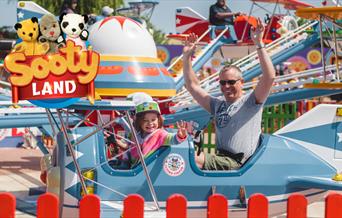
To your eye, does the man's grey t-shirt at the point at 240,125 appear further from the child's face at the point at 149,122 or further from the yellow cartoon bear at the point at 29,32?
the yellow cartoon bear at the point at 29,32

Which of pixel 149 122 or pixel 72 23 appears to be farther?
pixel 149 122

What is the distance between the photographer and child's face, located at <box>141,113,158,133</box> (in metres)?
5.30

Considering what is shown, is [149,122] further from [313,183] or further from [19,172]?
[19,172]

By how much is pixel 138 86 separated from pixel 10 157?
9.01 feet

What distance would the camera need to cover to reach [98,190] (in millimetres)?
5000

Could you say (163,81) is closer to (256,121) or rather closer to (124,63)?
(124,63)

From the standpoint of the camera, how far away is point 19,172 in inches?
362

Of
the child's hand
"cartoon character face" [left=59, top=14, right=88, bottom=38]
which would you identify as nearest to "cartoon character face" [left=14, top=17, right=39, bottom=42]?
"cartoon character face" [left=59, top=14, right=88, bottom=38]

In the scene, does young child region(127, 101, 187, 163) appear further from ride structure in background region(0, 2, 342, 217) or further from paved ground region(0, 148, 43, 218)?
paved ground region(0, 148, 43, 218)

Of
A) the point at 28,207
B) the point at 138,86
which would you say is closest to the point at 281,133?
the point at 28,207

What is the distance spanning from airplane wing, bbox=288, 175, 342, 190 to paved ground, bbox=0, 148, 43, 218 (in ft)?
8.32

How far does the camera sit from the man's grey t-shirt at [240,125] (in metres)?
5.16

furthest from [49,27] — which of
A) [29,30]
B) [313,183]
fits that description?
[313,183]

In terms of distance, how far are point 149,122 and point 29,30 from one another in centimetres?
122
